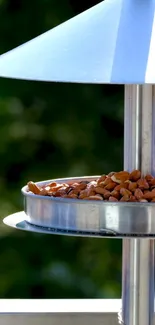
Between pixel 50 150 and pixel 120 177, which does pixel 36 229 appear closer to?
pixel 120 177

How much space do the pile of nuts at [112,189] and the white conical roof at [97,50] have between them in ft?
0.79

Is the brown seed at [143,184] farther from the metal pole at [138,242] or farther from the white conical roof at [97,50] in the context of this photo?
the white conical roof at [97,50]

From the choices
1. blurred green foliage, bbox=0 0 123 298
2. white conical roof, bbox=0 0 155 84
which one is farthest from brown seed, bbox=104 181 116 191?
blurred green foliage, bbox=0 0 123 298

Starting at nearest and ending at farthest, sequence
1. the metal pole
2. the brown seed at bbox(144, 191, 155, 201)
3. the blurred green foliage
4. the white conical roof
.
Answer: the white conical roof → the brown seed at bbox(144, 191, 155, 201) → the metal pole → the blurred green foliage

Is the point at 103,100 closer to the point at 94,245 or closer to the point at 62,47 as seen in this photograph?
the point at 94,245

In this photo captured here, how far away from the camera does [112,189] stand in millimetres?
2387

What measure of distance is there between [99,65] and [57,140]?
13.9 ft

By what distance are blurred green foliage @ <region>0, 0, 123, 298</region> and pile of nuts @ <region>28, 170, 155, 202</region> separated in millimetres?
3660

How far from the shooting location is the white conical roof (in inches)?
86.4

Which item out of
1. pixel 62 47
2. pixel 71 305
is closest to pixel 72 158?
pixel 71 305

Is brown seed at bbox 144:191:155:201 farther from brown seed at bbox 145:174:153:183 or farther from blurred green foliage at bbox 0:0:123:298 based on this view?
blurred green foliage at bbox 0:0:123:298

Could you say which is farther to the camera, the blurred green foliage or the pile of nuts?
the blurred green foliage

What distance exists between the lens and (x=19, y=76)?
89.5 inches

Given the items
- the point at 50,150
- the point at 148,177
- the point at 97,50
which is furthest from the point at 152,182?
the point at 50,150
